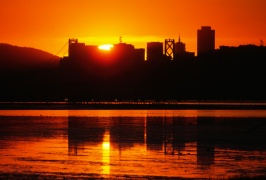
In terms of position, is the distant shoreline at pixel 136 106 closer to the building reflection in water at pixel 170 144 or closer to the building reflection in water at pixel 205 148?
the building reflection in water at pixel 170 144

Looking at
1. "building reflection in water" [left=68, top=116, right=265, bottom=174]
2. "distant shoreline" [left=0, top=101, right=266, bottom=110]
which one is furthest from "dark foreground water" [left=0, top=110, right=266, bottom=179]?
"distant shoreline" [left=0, top=101, right=266, bottom=110]

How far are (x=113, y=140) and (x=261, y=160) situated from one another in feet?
46.0

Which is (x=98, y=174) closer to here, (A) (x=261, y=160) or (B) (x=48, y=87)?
(A) (x=261, y=160)

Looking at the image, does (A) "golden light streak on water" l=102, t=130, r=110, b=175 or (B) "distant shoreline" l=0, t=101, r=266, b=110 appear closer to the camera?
(A) "golden light streak on water" l=102, t=130, r=110, b=175

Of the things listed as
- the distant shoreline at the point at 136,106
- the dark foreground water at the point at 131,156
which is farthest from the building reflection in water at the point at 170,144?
the distant shoreline at the point at 136,106

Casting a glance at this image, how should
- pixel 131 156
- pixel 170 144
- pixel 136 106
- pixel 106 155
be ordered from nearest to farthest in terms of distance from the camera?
pixel 131 156, pixel 106 155, pixel 170 144, pixel 136 106

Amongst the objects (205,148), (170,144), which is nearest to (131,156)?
(205,148)

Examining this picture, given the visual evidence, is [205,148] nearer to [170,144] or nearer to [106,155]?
[170,144]

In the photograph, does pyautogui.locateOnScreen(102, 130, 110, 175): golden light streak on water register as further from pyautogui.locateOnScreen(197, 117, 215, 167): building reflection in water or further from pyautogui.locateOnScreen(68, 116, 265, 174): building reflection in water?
pyautogui.locateOnScreen(197, 117, 215, 167): building reflection in water

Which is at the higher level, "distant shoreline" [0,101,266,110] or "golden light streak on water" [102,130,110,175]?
"distant shoreline" [0,101,266,110]

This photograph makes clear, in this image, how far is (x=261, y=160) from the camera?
100 feet

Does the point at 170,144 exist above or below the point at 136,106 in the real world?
below

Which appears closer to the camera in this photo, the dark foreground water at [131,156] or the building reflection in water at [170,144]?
the dark foreground water at [131,156]

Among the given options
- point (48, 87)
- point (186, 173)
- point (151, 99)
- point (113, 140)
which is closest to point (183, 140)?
point (113, 140)
